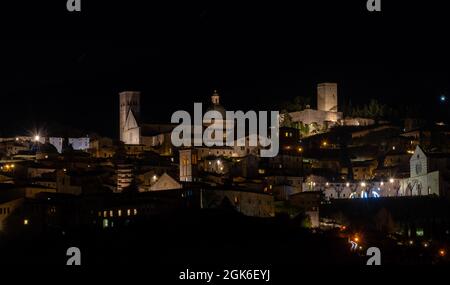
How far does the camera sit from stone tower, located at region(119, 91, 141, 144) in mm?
99562

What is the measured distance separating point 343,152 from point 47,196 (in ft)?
103

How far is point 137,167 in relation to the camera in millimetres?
79188

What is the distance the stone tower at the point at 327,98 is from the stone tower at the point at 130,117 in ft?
52.8

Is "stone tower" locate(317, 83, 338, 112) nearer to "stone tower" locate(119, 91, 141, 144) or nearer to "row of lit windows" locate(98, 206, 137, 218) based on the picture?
"stone tower" locate(119, 91, 141, 144)

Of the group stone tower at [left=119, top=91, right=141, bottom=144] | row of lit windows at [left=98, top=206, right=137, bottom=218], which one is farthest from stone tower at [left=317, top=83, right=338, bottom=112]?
row of lit windows at [left=98, top=206, right=137, bottom=218]

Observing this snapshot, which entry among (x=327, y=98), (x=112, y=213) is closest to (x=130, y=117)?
(x=327, y=98)

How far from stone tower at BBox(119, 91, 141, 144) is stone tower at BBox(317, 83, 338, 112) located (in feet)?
52.8

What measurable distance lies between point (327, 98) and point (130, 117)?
18910 millimetres

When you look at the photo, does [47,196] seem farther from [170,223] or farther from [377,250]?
[377,250]

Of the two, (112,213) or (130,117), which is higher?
(130,117)

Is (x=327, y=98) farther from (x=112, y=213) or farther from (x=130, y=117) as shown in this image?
(x=112, y=213)

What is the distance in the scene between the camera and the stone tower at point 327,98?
11072 centimetres

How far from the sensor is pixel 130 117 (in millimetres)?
102250
